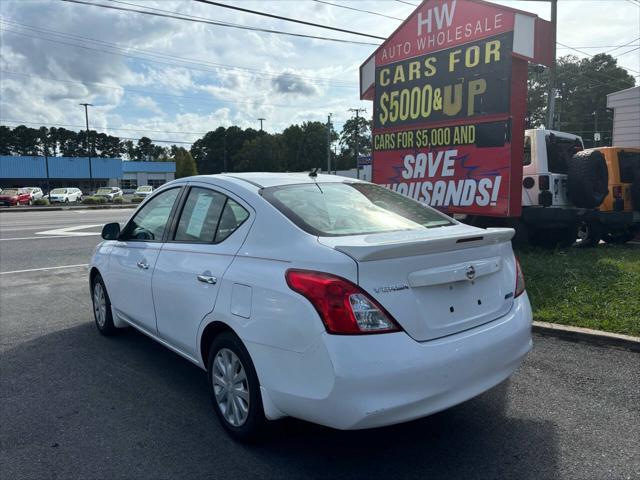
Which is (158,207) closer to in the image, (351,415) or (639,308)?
(351,415)

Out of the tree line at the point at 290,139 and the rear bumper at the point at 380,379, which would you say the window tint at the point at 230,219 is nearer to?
the rear bumper at the point at 380,379

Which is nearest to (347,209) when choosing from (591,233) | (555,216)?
(555,216)

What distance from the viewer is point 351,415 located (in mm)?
2451

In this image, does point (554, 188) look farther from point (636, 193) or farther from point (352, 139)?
point (352, 139)

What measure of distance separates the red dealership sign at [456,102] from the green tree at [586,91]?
218ft

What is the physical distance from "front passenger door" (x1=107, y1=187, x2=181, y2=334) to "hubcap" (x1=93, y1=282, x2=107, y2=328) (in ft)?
1.10

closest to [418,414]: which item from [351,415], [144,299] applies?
[351,415]

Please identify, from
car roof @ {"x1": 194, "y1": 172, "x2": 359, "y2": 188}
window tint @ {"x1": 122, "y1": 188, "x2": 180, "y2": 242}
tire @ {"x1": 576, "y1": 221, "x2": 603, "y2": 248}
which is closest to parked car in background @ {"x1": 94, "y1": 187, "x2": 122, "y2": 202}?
tire @ {"x1": 576, "y1": 221, "x2": 603, "y2": 248}

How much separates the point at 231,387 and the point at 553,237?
8.63 metres

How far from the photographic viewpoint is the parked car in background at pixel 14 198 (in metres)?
36.2

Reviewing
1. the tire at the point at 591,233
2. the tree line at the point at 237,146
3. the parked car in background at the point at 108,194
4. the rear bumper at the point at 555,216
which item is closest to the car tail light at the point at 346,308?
the rear bumper at the point at 555,216

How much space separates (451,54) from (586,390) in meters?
5.63

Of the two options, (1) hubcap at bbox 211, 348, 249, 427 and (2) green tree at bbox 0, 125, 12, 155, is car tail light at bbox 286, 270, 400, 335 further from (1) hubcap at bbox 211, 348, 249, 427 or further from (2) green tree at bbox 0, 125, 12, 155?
(2) green tree at bbox 0, 125, 12, 155

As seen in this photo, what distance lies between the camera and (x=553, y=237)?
10.0 m
